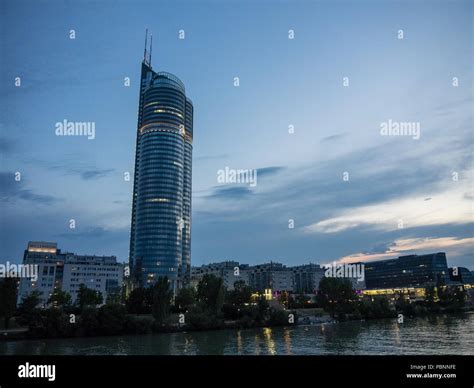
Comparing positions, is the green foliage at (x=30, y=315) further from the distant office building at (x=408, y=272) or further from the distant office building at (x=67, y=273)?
the distant office building at (x=408, y=272)

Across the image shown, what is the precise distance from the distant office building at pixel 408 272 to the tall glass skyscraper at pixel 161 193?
67731mm

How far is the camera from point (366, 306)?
57.1 m

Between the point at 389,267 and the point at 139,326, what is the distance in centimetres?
11285

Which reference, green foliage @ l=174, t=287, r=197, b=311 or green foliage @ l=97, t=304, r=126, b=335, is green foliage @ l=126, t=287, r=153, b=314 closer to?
green foliage @ l=174, t=287, r=197, b=311

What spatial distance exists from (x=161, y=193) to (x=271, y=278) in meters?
47.1

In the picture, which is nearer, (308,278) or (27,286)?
(27,286)

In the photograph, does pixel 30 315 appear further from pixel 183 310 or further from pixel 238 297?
pixel 238 297

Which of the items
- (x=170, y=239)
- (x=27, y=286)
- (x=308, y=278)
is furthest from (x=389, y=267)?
(x=27, y=286)

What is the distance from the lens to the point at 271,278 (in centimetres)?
12456

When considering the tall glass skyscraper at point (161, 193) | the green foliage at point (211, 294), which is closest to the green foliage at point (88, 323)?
the green foliage at point (211, 294)

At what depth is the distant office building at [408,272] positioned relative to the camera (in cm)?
11925

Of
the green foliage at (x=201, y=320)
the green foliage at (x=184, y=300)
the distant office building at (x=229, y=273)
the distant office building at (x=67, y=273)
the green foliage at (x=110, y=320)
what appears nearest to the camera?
the green foliage at (x=110, y=320)

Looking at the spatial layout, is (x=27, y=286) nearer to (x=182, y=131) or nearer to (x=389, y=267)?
(x=182, y=131)

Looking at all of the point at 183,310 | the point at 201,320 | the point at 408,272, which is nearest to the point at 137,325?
the point at 201,320
